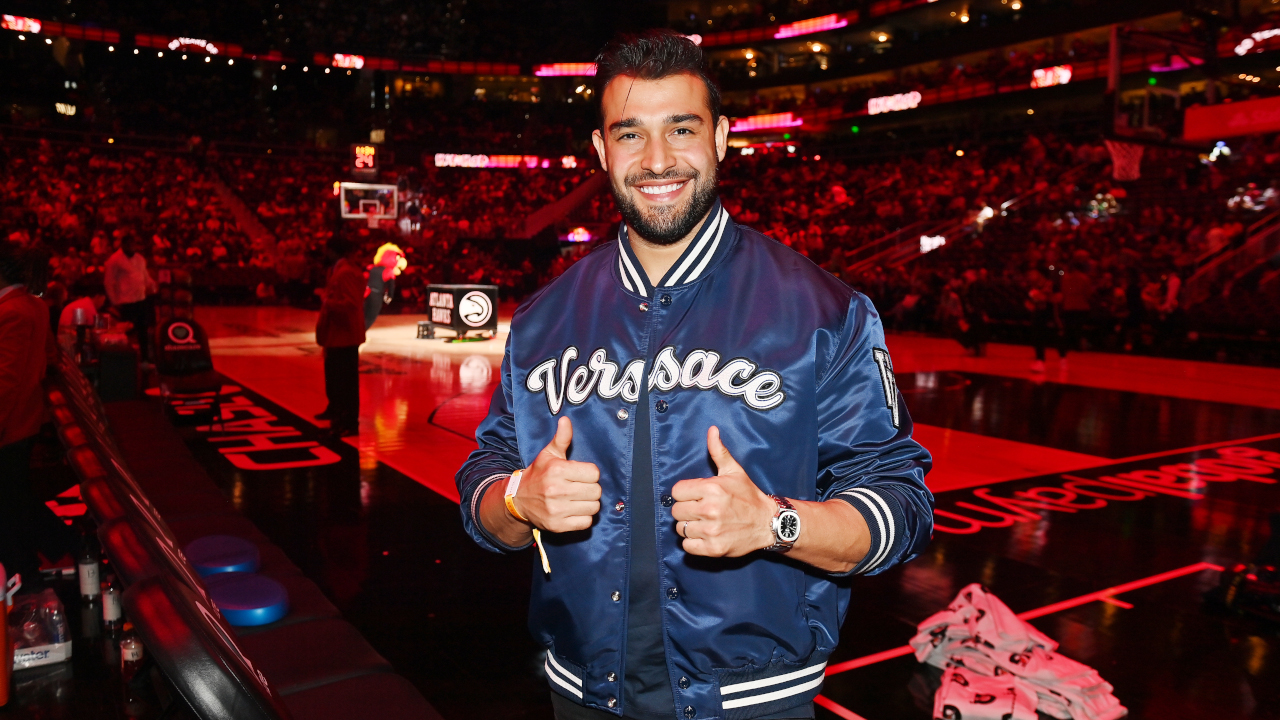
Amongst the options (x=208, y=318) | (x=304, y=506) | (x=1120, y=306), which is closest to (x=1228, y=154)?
(x=1120, y=306)

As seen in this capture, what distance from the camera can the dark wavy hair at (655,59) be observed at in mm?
1690

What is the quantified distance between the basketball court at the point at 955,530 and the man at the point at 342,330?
1.33 feet

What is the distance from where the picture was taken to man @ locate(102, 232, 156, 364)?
37.1 feet

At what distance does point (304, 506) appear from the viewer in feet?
19.9

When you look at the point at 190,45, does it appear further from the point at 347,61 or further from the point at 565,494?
the point at 565,494

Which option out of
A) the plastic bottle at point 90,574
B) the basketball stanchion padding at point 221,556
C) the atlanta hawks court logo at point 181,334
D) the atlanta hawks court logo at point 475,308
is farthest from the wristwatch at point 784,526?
the atlanta hawks court logo at point 475,308

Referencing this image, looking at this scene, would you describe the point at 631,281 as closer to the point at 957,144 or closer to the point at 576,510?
the point at 576,510

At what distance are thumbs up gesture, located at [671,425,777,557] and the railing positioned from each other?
1797cm

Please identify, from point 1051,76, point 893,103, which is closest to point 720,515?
point 1051,76

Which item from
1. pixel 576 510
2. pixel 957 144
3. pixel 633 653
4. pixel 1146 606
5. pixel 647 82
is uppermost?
pixel 957 144

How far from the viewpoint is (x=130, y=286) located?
1153cm

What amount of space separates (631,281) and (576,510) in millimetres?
570

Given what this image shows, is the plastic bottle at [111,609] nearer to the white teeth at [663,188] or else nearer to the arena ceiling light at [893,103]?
the white teeth at [663,188]

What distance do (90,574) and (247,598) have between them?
159 centimetres
